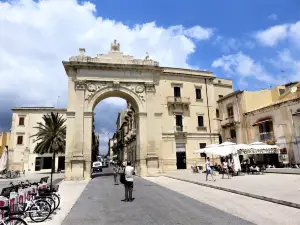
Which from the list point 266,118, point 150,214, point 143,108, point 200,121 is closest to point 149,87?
point 143,108

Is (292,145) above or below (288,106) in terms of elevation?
below

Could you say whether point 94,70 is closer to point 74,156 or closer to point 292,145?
point 74,156

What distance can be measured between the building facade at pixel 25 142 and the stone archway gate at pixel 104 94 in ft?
67.7

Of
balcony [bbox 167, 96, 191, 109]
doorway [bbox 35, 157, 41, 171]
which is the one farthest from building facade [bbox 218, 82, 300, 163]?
doorway [bbox 35, 157, 41, 171]

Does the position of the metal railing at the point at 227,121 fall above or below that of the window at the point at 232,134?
above

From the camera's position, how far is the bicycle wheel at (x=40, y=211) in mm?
7152

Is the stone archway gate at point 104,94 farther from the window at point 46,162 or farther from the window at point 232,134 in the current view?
the window at point 46,162

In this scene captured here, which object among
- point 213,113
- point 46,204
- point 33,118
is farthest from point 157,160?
point 33,118

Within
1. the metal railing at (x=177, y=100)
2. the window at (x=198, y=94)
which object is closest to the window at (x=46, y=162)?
the metal railing at (x=177, y=100)

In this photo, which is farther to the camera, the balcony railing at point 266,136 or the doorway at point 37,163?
the doorway at point 37,163

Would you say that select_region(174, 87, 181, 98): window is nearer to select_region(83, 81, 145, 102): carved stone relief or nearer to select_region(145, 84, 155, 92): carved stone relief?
select_region(145, 84, 155, 92): carved stone relief

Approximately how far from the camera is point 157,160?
84.7 ft

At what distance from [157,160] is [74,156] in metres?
8.56

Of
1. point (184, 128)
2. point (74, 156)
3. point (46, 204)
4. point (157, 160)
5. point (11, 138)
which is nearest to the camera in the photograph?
point (46, 204)
